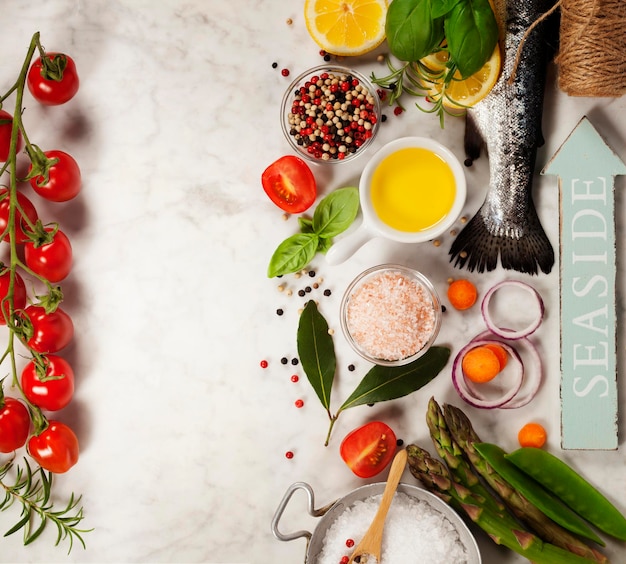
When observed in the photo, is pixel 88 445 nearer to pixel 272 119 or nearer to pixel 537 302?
pixel 272 119

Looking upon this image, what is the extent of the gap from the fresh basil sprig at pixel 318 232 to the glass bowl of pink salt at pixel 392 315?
4.6 inches

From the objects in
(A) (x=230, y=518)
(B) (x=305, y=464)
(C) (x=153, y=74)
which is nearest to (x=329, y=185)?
(C) (x=153, y=74)

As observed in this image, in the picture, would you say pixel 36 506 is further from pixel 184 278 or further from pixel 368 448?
pixel 368 448

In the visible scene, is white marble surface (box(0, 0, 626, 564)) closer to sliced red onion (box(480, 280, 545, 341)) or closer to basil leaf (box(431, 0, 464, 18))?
sliced red onion (box(480, 280, 545, 341))

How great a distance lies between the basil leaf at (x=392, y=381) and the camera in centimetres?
137

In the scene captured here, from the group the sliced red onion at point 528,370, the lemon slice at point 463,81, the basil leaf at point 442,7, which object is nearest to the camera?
the basil leaf at point 442,7

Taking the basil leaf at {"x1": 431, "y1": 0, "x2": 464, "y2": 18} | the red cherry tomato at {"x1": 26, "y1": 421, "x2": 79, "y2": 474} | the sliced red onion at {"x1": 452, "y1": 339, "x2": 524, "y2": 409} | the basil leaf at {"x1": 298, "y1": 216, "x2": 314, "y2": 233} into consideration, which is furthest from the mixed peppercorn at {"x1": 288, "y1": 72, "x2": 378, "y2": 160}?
the red cherry tomato at {"x1": 26, "y1": 421, "x2": 79, "y2": 474}

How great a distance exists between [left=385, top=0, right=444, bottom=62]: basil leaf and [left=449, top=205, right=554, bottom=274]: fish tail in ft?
1.25

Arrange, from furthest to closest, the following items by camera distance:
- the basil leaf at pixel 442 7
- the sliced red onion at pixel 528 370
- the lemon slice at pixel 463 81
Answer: the sliced red onion at pixel 528 370, the lemon slice at pixel 463 81, the basil leaf at pixel 442 7

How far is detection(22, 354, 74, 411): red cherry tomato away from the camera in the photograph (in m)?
1.36

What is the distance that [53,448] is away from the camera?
136 cm

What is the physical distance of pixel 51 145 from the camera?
4.86ft

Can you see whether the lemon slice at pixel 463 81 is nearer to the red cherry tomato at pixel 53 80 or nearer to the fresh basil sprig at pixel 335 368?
the fresh basil sprig at pixel 335 368

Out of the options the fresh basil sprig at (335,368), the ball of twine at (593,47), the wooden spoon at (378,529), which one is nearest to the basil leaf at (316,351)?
the fresh basil sprig at (335,368)
